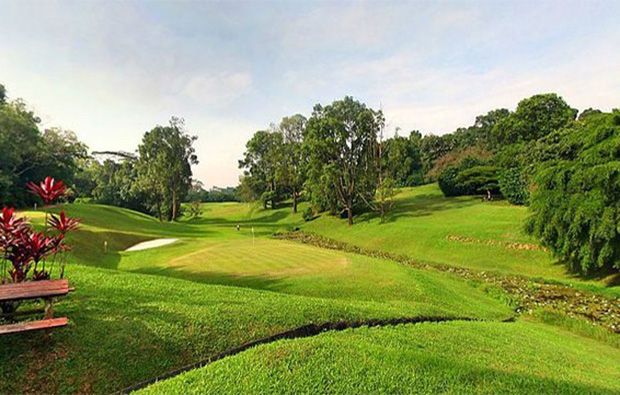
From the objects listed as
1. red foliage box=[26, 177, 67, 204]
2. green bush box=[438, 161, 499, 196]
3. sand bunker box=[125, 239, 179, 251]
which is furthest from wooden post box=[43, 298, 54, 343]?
green bush box=[438, 161, 499, 196]

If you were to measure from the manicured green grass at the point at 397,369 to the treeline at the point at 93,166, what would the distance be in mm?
18225

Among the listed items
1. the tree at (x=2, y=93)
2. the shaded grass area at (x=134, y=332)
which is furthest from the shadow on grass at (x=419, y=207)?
the tree at (x=2, y=93)

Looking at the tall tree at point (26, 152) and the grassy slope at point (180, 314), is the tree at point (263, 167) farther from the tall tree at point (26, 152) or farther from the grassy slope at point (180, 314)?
the grassy slope at point (180, 314)

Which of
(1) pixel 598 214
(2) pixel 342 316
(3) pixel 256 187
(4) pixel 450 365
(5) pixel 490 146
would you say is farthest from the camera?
(5) pixel 490 146

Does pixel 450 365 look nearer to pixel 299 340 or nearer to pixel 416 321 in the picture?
pixel 299 340

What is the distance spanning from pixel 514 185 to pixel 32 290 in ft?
131

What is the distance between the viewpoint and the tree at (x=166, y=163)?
1940 inches

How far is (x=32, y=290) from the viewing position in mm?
4645

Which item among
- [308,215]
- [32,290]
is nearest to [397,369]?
[32,290]

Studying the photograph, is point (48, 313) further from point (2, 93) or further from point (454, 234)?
point (2, 93)

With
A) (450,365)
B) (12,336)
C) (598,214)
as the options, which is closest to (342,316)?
(450,365)

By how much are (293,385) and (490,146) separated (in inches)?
2906

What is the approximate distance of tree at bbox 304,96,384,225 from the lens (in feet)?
127

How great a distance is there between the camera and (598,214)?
52.4 ft
